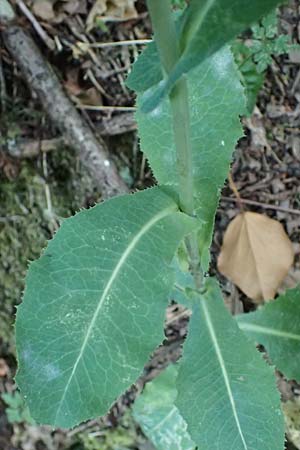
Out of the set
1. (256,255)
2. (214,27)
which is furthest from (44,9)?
(214,27)

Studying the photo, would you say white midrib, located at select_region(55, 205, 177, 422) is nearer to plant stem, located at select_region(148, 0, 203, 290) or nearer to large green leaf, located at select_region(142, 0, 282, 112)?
plant stem, located at select_region(148, 0, 203, 290)

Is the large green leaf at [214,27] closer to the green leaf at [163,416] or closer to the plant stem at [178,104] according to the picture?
the plant stem at [178,104]

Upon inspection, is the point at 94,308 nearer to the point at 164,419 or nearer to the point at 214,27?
the point at 214,27

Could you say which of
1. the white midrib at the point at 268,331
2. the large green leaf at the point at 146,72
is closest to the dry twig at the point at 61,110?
the white midrib at the point at 268,331

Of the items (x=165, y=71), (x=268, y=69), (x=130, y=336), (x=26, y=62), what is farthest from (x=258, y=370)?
(x=26, y=62)

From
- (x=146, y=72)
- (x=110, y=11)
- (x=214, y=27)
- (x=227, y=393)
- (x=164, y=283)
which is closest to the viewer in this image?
(x=214, y=27)

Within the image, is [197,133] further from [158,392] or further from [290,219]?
[158,392]
